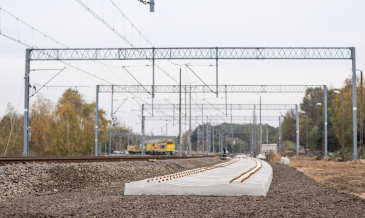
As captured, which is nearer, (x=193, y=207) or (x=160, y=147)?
(x=193, y=207)

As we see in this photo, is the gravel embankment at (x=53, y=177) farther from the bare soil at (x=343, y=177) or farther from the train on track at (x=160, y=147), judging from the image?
the train on track at (x=160, y=147)

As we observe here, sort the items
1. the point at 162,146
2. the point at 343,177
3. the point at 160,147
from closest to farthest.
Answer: the point at 343,177
the point at 162,146
the point at 160,147

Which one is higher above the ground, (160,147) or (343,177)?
(343,177)

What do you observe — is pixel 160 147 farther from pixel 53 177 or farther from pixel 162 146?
pixel 53 177

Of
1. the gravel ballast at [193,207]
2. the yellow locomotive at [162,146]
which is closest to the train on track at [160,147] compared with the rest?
the yellow locomotive at [162,146]

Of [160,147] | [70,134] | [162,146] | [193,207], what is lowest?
[160,147]

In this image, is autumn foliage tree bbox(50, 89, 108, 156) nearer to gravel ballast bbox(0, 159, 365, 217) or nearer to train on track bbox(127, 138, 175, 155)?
train on track bbox(127, 138, 175, 155)

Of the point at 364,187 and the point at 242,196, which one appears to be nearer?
the point at 242,196

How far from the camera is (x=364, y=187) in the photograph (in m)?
13.9

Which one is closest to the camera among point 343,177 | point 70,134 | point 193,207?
point 193,207

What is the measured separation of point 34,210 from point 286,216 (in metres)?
4.90

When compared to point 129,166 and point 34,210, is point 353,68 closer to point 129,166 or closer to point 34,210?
point 129,166

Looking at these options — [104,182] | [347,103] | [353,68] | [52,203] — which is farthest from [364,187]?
[347,103]

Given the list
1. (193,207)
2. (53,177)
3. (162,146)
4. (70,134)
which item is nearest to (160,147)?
(162,146)
